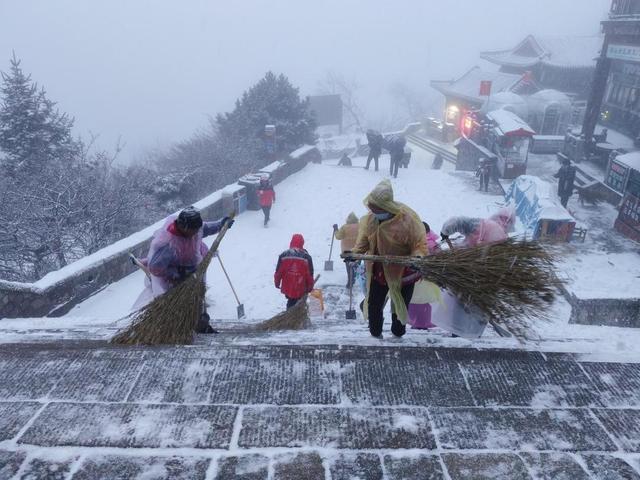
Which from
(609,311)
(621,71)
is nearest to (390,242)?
(609,311)

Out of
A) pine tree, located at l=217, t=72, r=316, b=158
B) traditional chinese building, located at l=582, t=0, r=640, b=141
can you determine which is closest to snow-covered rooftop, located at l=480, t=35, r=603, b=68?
traditional chinese building, located at l=582, t=0, r=640, b=141

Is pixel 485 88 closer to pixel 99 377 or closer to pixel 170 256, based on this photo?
pixel 170 256

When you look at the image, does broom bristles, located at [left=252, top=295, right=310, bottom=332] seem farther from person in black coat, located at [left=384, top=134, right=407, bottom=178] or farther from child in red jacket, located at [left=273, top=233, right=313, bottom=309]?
person in black coat, located at [left=384, top=134, right=407, bottom=178]

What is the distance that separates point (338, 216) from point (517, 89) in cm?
2023

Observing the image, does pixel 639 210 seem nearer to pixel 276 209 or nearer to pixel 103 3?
pixel 276 209

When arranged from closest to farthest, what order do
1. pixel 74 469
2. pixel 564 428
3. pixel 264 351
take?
pixel 74 469, pixel 564 428, pixel 264 351

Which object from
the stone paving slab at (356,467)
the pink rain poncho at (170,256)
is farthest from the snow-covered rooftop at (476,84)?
the stone paving slab at (356,467)

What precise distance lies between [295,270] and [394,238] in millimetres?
2284

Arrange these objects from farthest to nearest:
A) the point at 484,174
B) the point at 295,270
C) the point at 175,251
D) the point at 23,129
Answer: the point at 23,129, the point at 484,174, the point at 295,270, the point at 175,251

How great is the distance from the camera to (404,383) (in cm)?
338

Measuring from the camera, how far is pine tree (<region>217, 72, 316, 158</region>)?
20.2 m

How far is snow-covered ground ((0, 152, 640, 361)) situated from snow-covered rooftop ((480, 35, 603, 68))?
16474 millimetres

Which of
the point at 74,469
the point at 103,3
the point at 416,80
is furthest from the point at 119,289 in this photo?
the point at 103,3

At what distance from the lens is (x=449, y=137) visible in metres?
27.8
